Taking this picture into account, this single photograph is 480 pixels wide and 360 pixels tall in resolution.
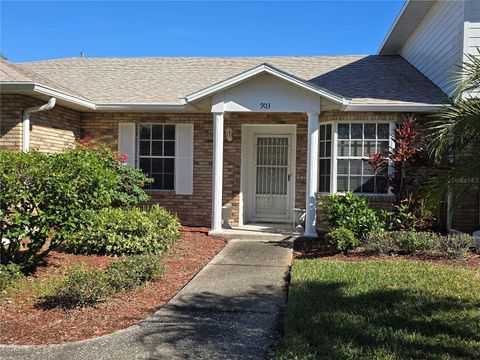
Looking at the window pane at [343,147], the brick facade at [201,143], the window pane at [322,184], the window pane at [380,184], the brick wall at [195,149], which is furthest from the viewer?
the brick wall at [195,149]

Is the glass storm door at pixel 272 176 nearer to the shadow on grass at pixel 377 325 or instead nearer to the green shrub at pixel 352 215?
the green shrub at pixel 352 215

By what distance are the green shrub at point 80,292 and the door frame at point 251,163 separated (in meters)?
6.47

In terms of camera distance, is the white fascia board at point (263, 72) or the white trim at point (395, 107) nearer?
the white fascia board at point (263, 72)

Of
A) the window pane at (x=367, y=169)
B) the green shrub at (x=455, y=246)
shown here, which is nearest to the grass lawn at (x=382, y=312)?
the green shrub at (x=455, y=246)

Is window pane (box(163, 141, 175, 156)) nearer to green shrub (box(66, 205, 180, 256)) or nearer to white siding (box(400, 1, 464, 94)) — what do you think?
green shrub (box(66, 205, 180, 256))

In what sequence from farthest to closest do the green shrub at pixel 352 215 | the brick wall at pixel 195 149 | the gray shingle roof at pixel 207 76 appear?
the brick wall at pixel 195 149
the gray shingle roof at pixel 207 76
the green shrub at pixel 352 215

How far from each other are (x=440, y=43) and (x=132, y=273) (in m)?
9.03

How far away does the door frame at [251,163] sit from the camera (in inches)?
457

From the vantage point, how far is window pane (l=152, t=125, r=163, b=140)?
11.7 m

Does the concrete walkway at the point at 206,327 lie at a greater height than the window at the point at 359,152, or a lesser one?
lesser

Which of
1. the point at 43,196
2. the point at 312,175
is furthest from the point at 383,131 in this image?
the point at 43,196

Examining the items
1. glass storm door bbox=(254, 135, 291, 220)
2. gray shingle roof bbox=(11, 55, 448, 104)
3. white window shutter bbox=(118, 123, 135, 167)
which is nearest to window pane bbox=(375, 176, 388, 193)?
gray shingle roof bbox=(11, 55, 448, 104)

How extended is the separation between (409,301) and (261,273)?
225 cm

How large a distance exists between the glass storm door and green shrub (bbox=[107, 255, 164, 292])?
594 cm
